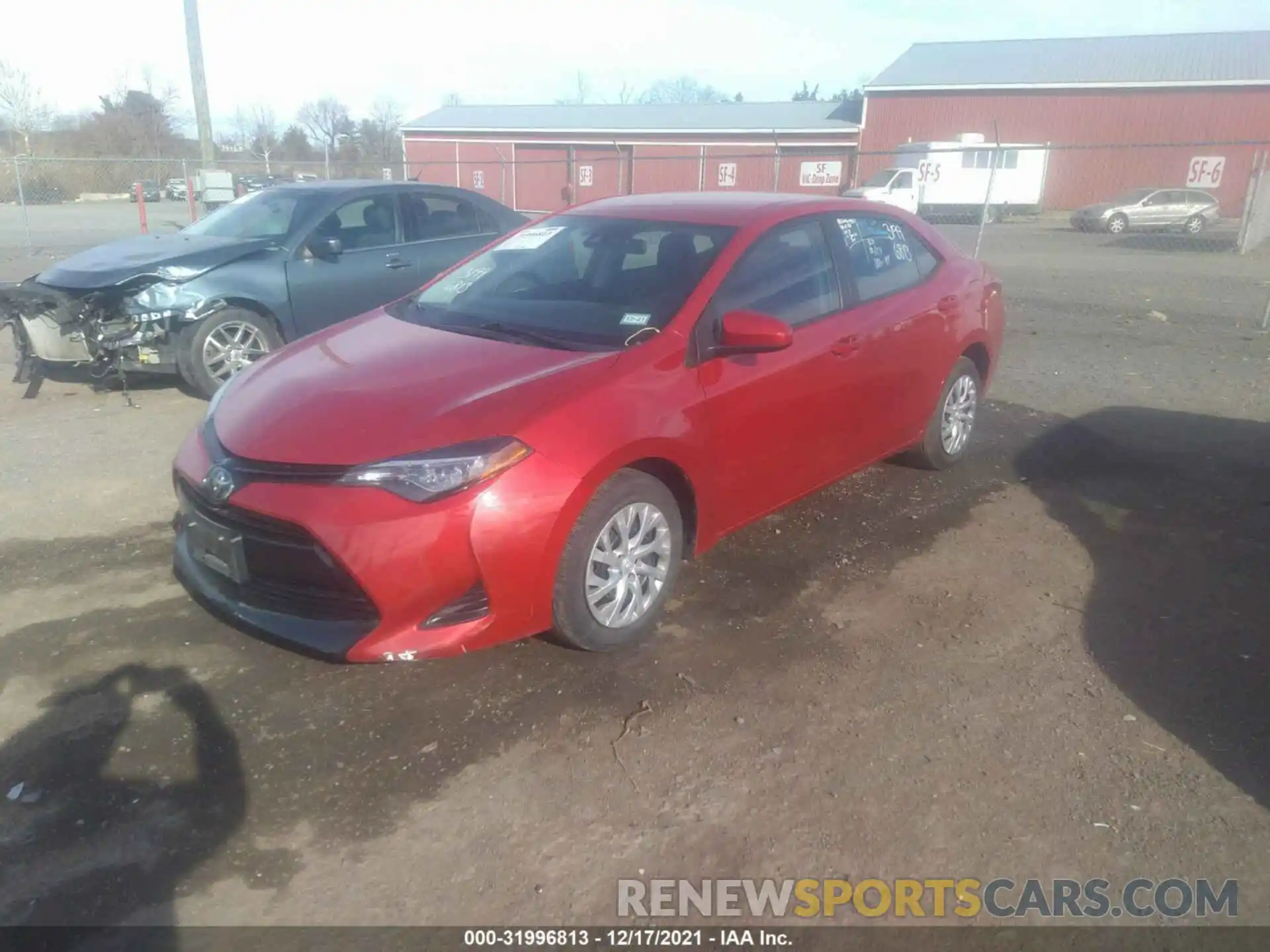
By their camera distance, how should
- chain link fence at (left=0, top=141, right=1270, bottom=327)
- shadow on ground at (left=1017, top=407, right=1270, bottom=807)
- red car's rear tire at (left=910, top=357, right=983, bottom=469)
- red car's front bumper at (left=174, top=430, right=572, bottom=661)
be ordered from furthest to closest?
chain link fence at (left=0, top=141, right=1270, bottom=327) → red car's rear tire at (left=910, top=357, right=983, bottom=469) → shadow on ground at (left=1017, top=407, right=1270, bottom=807) → red car's front bumper at (left=174, top=430, right=572, bottom=661)

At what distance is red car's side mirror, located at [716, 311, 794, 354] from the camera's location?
11.9 feet

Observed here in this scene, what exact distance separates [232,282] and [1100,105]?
35.0 metres

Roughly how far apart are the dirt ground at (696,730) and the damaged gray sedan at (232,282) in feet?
5.95

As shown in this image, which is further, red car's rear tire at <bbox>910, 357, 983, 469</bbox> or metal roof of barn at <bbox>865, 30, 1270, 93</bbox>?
metal roof of barn at <bbox>865, 30, 1270, 93</bbox>

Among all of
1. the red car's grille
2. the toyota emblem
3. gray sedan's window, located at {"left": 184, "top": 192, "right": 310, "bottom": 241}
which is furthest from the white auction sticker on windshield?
gray sedan's window, located at {"left": 184, "top": 192, "right": 310, "bottom": 241}

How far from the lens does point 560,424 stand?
10.5 ft

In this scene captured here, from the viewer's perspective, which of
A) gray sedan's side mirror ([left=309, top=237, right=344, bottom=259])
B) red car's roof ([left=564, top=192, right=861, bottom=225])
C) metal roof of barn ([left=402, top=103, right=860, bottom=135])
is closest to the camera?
red car's roof ([left=564, top=192, right=861, bottom=225])

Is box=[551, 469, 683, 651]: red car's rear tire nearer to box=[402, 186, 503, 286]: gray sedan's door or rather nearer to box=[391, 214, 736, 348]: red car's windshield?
box=[391, 214, 736, 348]: red car's windshield

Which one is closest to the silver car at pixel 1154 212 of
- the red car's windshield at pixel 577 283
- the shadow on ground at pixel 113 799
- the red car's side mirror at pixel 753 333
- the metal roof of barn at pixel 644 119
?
the metal roof of barn at pixel 644 119

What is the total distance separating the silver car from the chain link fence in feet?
0.13

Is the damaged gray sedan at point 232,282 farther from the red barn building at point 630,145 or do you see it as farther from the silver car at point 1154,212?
the red barn building at point 630,145

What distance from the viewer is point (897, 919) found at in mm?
2416

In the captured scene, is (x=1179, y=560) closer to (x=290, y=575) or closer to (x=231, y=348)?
(x=290, y=575)

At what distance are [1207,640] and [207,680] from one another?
390cm
